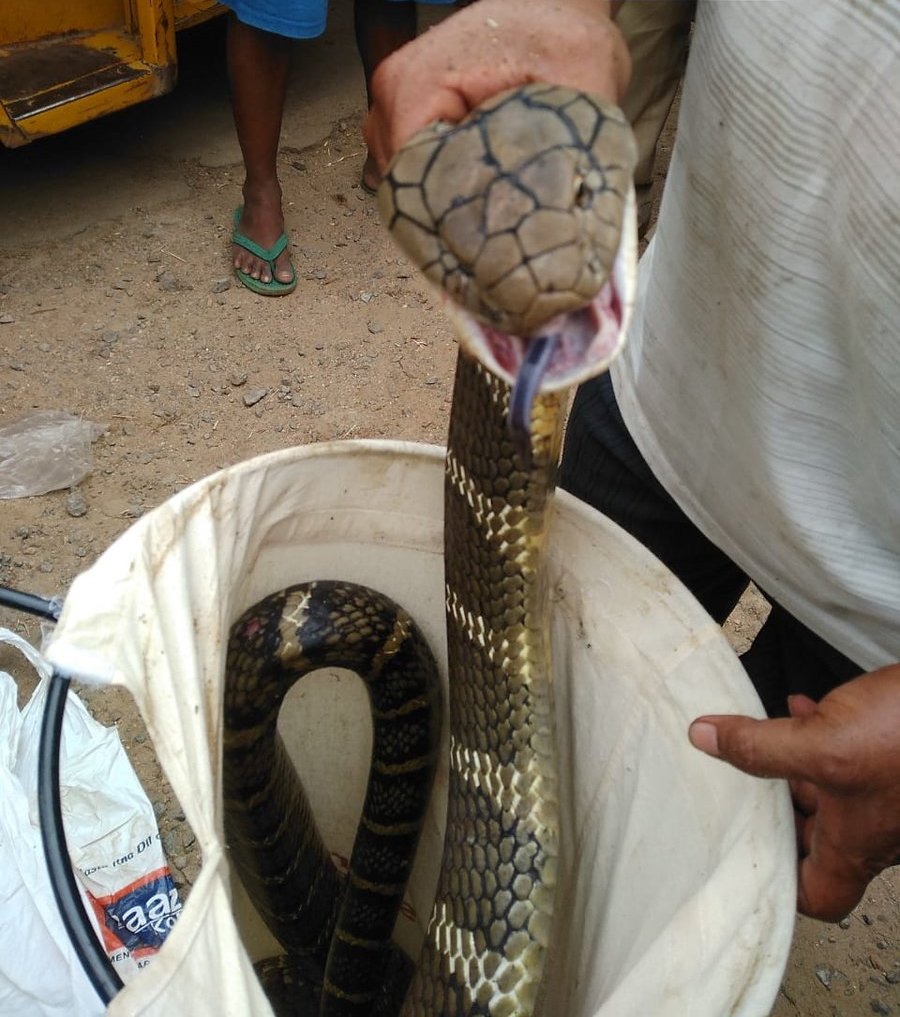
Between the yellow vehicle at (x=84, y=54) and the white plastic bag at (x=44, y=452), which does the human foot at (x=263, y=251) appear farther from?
the white plastic bag at (x=44, y=452)

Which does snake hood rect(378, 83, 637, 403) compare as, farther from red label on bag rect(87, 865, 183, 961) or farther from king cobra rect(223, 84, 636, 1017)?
red label on bag rect(87, 865, 183, 961)

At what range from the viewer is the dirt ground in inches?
81.4

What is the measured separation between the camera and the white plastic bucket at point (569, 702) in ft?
2.88

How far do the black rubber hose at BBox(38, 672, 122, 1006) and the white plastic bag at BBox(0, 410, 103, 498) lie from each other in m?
1.67

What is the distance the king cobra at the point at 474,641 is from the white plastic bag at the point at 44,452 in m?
1.26

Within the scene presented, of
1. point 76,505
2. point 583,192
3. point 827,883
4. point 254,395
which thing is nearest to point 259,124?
point 254,395

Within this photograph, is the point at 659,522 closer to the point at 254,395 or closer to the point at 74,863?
the point at 74,863

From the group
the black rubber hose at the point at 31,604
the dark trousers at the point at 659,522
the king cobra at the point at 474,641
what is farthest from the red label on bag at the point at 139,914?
the dark trousers at the point at 659,522

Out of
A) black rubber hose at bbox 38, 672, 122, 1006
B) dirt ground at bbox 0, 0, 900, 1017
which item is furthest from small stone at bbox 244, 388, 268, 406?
black rubber hose at bbox 38, 672, 122, 1006

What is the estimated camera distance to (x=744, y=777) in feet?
3.23

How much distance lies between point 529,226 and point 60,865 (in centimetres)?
64

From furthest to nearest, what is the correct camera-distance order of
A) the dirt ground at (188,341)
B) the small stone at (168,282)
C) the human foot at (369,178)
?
the human foot at (369,178), the small stone at (168,282), the dirt ground at (188,341)

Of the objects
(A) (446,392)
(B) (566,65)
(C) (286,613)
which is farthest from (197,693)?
(A) (446,392)

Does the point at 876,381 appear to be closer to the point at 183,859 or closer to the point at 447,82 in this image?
the point at 447,82
